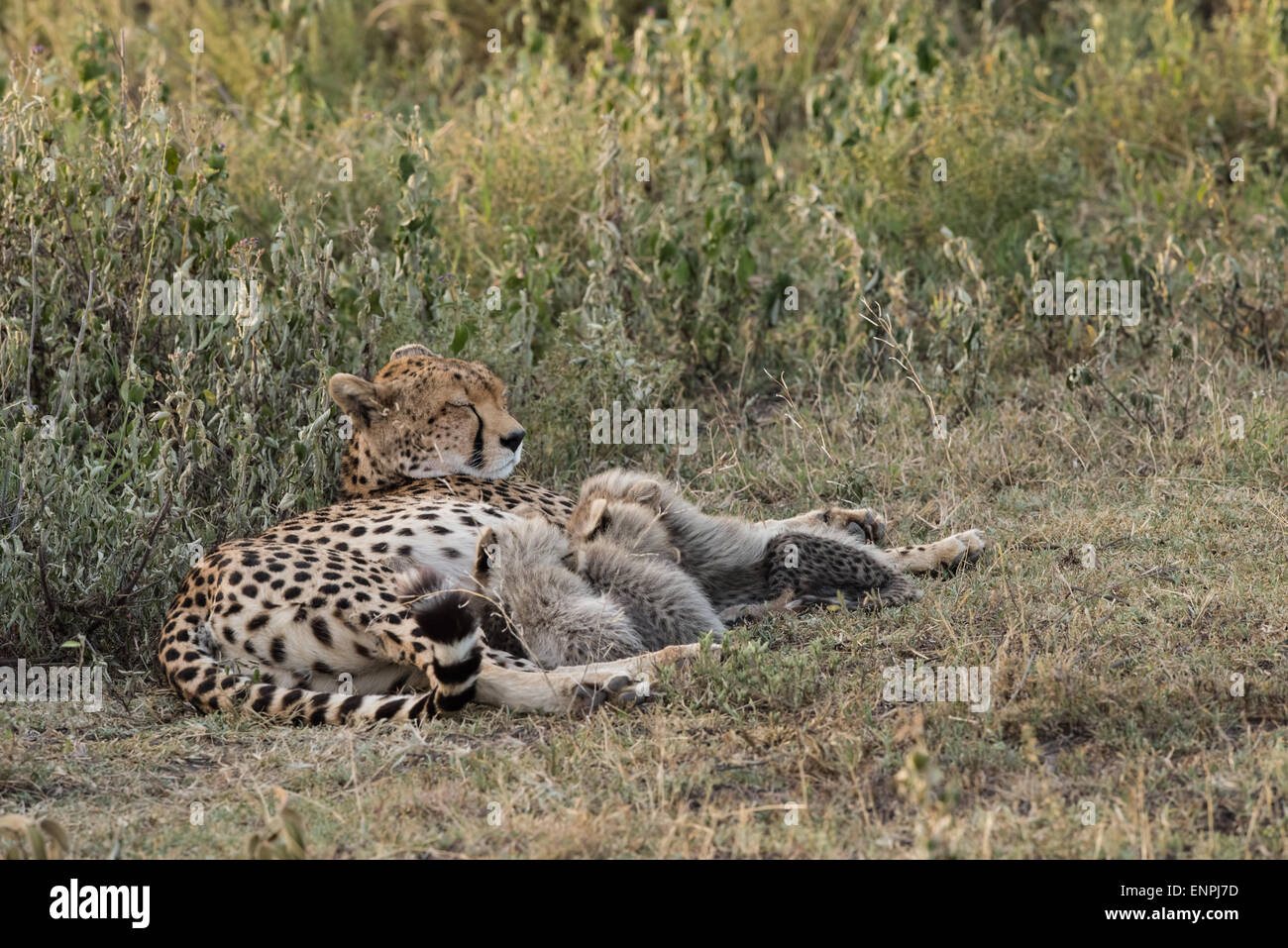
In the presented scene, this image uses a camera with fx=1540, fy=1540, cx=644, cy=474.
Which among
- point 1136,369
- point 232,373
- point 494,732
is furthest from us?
point 1136,369

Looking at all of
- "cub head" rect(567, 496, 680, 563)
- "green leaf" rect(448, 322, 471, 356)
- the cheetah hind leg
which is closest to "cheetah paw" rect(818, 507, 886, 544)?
the cheetah hind leg

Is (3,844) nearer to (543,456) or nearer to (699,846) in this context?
(699,846)

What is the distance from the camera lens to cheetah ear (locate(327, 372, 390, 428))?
5.01 metres

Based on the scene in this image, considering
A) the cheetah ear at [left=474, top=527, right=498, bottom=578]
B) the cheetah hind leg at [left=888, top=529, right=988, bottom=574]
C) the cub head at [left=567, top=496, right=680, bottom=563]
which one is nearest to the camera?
the cheetah ear at [left=474, top=527, right=498, bottom=578]

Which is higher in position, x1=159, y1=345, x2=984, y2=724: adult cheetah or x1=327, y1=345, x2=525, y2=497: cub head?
x1=327, y1=345, x2=525, y2=497: cub head

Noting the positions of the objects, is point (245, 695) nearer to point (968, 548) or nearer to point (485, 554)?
point (485, 554)

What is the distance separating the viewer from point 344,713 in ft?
12.7

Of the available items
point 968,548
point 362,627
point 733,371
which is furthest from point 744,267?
point 362,627

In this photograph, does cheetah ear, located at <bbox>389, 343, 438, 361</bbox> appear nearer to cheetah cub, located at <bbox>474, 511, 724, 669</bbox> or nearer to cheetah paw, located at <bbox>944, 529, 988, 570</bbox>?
cheetah cub, located at <bbox>474, 511, 724, 669</bbox>

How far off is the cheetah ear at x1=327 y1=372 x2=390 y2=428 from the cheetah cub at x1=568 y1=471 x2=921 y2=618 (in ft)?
2.68

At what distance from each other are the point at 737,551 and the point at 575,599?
662 mm

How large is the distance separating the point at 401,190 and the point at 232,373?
3.84 ft

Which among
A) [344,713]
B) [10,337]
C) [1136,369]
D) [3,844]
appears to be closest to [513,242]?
[10,337]

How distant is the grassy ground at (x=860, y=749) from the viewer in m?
3.09
